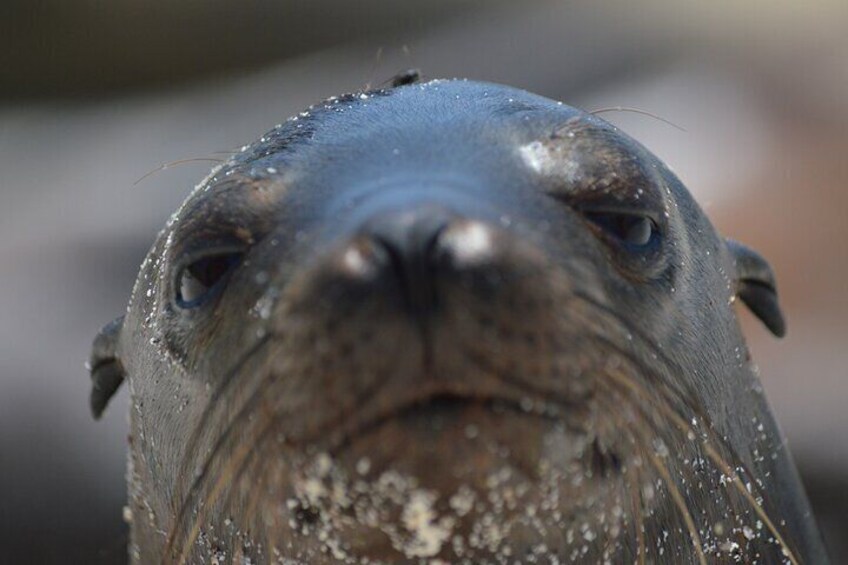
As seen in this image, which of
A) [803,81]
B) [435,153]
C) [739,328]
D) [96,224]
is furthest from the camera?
[803,81]

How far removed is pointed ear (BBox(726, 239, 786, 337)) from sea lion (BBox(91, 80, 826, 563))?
0.25m

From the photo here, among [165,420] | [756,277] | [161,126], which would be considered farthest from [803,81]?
[165,420]

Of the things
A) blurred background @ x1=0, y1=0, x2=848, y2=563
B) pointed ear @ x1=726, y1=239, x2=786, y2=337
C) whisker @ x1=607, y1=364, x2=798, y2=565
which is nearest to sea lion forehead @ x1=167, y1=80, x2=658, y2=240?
whisker @ x1=607, y1=364, x2=798, y2=565

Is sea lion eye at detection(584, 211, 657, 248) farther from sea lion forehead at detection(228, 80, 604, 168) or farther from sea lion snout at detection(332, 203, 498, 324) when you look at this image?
sea lion snout at detection(332, 203, 498, 324)

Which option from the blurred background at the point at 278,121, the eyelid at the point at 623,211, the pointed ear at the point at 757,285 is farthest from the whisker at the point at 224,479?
the blurred background at the point at 278,121

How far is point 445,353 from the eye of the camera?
6.16 ft

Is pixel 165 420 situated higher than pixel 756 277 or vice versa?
pixel 756 277

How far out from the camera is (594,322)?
82.4 inches

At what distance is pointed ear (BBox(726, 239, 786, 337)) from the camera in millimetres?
3365

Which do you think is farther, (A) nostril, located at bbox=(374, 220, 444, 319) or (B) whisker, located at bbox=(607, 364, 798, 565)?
(B) whisker, located at bbox=(607, 364, 798, 565)

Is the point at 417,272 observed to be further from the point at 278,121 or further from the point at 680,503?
the point at 278,121

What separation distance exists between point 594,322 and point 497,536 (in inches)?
14.8

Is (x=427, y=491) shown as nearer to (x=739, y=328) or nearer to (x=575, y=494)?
(x=575, y=494)

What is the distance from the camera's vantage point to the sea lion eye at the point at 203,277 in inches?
98.2
